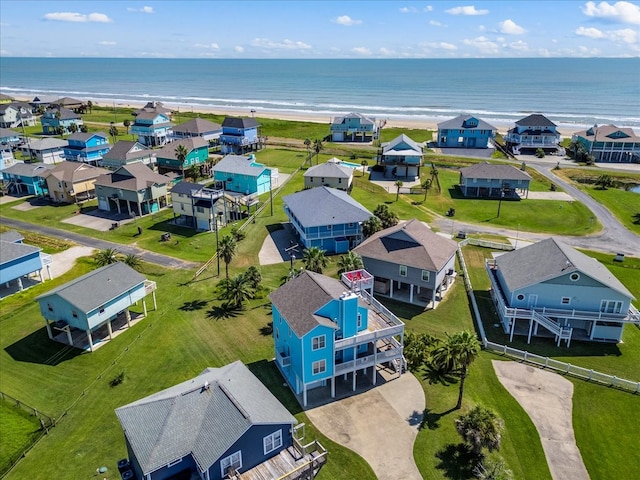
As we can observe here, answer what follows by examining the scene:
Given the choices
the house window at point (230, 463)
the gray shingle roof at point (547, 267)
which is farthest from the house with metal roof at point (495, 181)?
the house window at point (230, 463)

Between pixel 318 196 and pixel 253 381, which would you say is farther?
pixel 318 196

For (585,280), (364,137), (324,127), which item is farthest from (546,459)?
(324,127)

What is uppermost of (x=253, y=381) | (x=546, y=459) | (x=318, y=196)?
(x=318, y=196)

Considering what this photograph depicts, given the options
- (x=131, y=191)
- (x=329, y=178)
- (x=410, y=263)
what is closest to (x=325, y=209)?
(x=410, y=263)

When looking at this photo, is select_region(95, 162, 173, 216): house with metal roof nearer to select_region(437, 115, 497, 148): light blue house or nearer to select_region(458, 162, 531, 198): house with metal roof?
select_region(458, 162, 531, 198): house with metal roof

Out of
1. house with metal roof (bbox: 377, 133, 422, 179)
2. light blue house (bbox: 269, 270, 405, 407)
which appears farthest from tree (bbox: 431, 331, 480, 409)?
house with metal roof (bbox: 377, 133, 422, 179)

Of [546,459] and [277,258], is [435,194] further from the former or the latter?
[546,459]

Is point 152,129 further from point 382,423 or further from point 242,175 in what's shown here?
point 382,423
